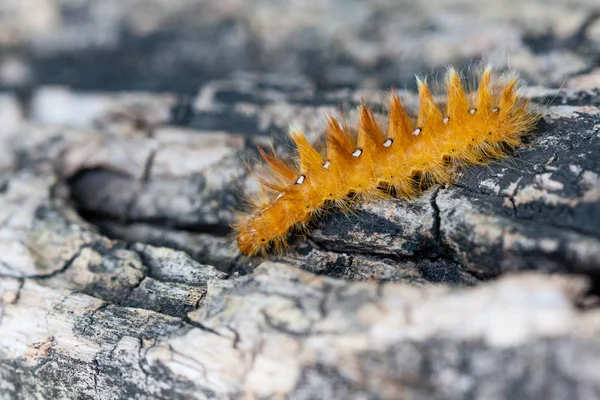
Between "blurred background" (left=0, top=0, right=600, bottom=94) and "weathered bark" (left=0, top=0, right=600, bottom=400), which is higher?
"blurred background" (left=0, top=0, right=600, bottom=94)

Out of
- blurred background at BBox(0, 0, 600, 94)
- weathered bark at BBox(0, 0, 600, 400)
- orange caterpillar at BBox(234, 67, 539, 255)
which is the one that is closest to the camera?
weathered bark at BBox(0, 0, 600, 400)

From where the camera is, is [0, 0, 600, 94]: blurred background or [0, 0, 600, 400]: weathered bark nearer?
[0, 0, 600, 400]: weathered bark

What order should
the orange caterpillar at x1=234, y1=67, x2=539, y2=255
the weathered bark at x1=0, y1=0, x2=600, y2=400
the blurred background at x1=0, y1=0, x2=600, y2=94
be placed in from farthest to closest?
1. the blurred background at x1=0, y1=0, x2=600, y2=94
2. the orange caterpillar at x1=234, y1=67, x2=539, y2=255
3. the weathered bark at x1=0, y1=0, x2=600, y2=400

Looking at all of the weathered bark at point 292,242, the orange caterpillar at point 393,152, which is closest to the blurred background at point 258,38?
the weathered bark at point 292,242

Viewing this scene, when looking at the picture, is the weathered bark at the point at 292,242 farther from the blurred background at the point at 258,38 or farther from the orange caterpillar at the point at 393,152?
the orange caterpillar at the point at 393,152

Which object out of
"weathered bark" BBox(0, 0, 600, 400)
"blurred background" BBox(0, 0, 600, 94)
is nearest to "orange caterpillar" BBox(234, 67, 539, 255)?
"weathered bark" BBox(0, 0, 600, 400)

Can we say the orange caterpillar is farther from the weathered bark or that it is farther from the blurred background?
the blurred background

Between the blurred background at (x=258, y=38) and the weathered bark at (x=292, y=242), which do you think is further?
the blurred background at (x=258, y=38)

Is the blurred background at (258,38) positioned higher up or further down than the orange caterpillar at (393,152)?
higher up
